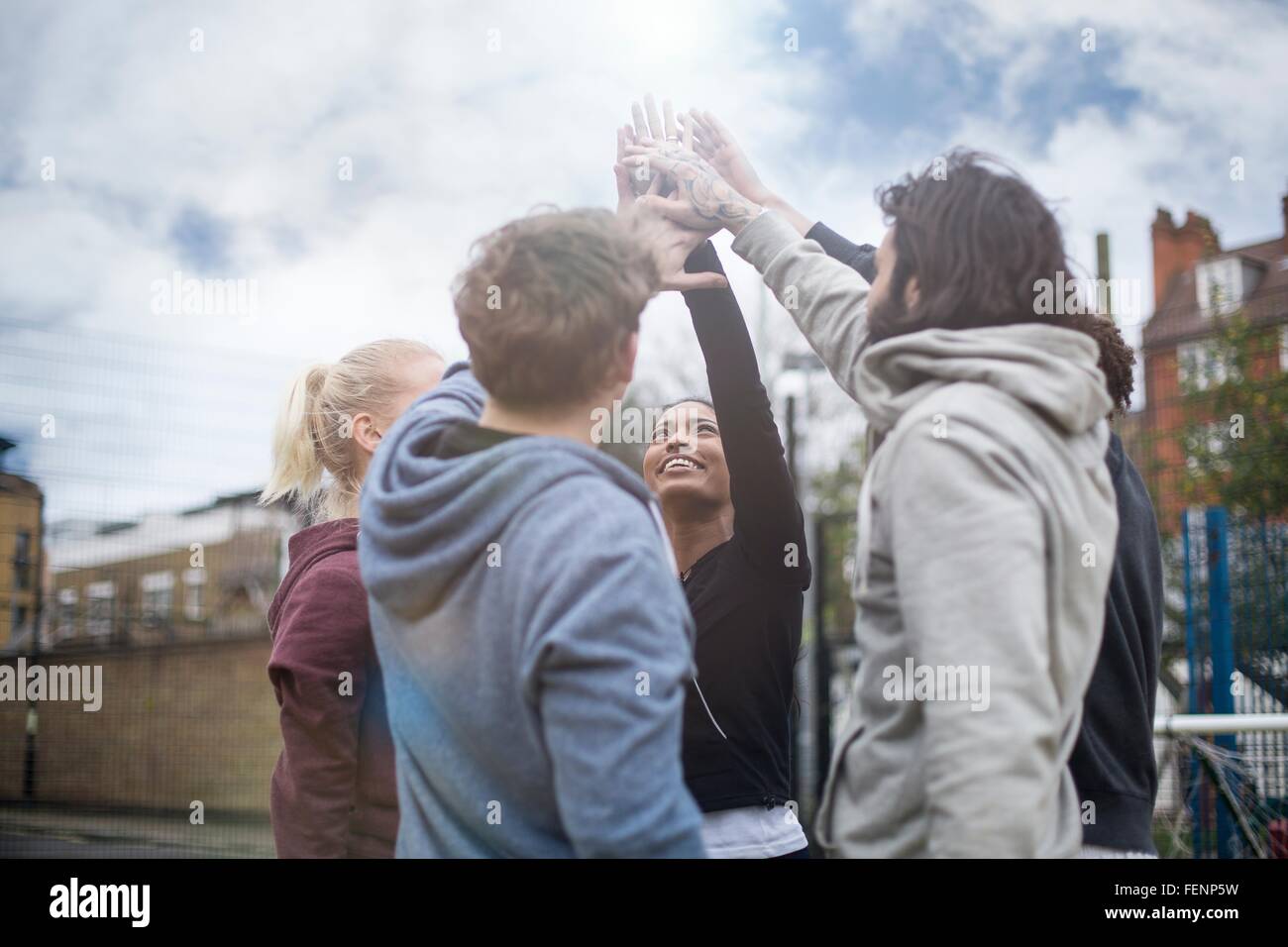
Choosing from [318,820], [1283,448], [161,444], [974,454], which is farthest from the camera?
[161,444]

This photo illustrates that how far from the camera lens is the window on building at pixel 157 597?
24.4 ft

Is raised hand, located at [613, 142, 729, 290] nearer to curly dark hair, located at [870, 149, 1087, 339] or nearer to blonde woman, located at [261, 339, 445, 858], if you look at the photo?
curly dark hair, located at [870, 149, 1087, 339]

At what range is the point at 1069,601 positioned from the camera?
1.37m

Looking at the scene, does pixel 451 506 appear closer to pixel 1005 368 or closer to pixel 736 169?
pixel 1005 368

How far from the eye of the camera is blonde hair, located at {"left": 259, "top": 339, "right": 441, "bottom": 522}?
6.99 ft

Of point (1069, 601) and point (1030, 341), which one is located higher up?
point (1030, 341)

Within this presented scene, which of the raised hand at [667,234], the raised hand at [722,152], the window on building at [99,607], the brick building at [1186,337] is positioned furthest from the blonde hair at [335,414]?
the window on building at [99,607]

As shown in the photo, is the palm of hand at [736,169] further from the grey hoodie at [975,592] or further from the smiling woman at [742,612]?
the grey hoodie at [975,592]

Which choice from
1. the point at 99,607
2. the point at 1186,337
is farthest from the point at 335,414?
the point at 99,607

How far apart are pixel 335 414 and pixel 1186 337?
5424 millimetres

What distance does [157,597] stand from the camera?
25.2ft
